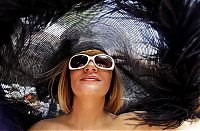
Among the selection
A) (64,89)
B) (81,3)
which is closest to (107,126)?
(64,89)

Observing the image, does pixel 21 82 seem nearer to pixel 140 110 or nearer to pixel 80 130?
pixel 80 130

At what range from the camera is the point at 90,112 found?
1567 mm

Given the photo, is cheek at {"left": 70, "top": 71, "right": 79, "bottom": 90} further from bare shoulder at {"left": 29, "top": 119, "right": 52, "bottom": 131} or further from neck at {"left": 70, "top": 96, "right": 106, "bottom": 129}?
bare shoulder at {"left": 29, "top": 119, "right": 52, "bottom": 131}

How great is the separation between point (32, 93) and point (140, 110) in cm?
41

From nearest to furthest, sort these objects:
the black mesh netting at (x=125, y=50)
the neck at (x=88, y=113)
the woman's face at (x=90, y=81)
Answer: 1. the black mesh netting at (x=125, y=50)
2. the woman's face at (x=90, y=81)
3. the neck at (x=88, y=113)

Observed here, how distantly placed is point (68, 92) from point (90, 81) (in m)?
0.21

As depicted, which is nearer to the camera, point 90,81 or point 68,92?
point 90,81

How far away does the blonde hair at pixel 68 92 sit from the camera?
5.24ft

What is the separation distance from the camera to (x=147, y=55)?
55.6 inches

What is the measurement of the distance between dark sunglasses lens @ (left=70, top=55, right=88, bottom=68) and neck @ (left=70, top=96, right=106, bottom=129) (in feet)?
0.42

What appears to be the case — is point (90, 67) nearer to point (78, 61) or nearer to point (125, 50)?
point (78, 61)

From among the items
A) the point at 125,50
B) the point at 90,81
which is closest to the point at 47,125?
the point at 90,81

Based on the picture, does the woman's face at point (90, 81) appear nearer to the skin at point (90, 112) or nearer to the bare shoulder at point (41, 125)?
the skin at point (90, 112)

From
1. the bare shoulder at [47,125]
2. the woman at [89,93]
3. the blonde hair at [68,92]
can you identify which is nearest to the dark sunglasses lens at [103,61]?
the woman at [89,93]
